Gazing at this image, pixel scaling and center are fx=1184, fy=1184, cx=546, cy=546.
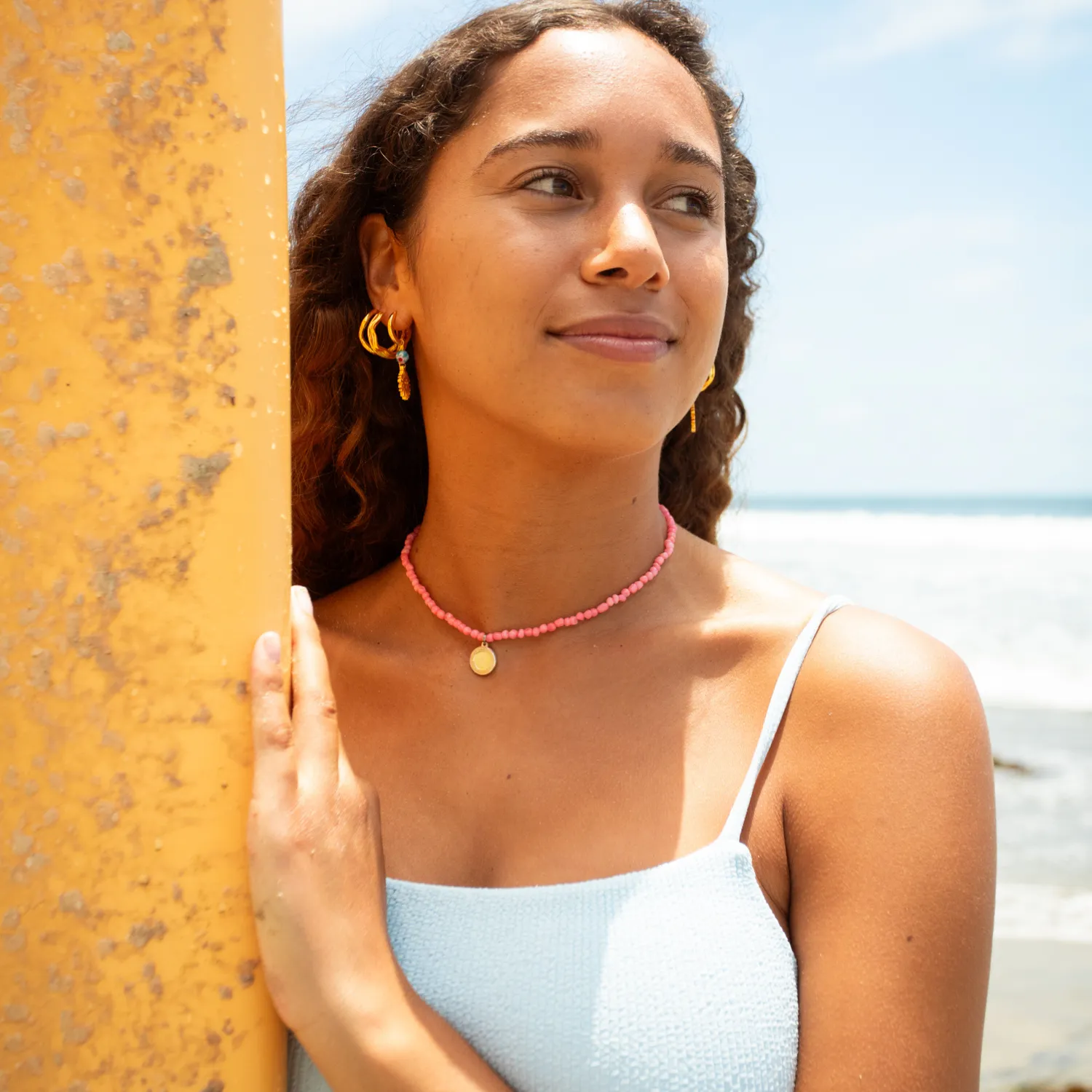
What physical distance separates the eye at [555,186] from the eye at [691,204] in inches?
7.4

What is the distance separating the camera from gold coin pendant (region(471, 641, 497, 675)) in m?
2.36

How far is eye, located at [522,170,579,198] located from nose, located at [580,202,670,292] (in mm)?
115

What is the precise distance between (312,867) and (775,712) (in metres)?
0.88

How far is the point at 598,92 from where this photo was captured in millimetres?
2156

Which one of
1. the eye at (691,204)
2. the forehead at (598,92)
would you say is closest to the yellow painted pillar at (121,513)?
the forehead at (598,92)

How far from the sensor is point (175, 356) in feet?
4.06

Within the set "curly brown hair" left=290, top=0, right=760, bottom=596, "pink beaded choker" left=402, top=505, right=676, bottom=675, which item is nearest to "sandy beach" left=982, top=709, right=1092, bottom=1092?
"curly brown hair" left=290, top=0, right=760, bottom=596

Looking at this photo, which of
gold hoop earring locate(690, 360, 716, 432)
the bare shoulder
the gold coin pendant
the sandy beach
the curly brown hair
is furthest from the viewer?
the sandy beach

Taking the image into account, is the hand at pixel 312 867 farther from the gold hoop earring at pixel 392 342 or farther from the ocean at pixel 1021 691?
the ocean at pixel 1021 691

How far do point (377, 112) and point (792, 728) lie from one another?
1.66m

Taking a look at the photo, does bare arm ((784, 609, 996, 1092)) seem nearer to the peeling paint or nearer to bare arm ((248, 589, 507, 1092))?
bare arm ((248, 589, 507, 1092))

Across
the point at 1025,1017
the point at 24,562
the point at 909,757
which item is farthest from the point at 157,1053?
the point at 1025,1017

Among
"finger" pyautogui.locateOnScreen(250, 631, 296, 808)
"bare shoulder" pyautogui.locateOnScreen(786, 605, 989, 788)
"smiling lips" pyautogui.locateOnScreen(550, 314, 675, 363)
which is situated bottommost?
"bare shoulder" pyautogui.locateOnScreen(786, 605, 989, 788)

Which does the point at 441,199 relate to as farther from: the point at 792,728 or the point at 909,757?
the point at 909,757
